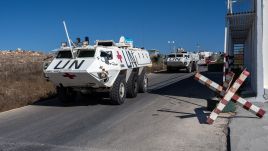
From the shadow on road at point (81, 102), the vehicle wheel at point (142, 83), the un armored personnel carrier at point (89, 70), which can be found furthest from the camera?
the vehicle wheel at point (142, 83)

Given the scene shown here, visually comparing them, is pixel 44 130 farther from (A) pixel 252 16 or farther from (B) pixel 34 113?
(A) pixel 252 16

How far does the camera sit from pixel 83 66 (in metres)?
13.6

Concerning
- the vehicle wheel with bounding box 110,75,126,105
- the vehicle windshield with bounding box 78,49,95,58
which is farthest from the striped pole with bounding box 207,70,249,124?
the vehicle windshield with bounding box 78,49,95,58

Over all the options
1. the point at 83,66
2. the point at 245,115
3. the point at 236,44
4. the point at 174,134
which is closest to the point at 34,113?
the point at 83,66

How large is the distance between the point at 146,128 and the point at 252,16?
22.3 ft

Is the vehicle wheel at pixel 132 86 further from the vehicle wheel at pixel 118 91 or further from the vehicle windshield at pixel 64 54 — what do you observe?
the vehicle windshield at pixel 64 54

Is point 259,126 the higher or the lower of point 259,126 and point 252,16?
the lower

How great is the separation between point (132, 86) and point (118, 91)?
7.27 ft

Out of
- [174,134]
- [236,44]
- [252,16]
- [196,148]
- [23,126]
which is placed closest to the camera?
[196,148]

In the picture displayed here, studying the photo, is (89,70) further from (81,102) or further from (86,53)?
(81,102)

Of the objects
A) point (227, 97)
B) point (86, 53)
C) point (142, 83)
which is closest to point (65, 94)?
point (86, 53)

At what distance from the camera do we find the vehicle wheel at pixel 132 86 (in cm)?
1639

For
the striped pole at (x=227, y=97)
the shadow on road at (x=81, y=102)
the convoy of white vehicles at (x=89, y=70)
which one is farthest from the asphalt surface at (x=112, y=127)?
the convoy of white vehicles at (x=89, y=70)

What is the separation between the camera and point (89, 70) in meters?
13.4
